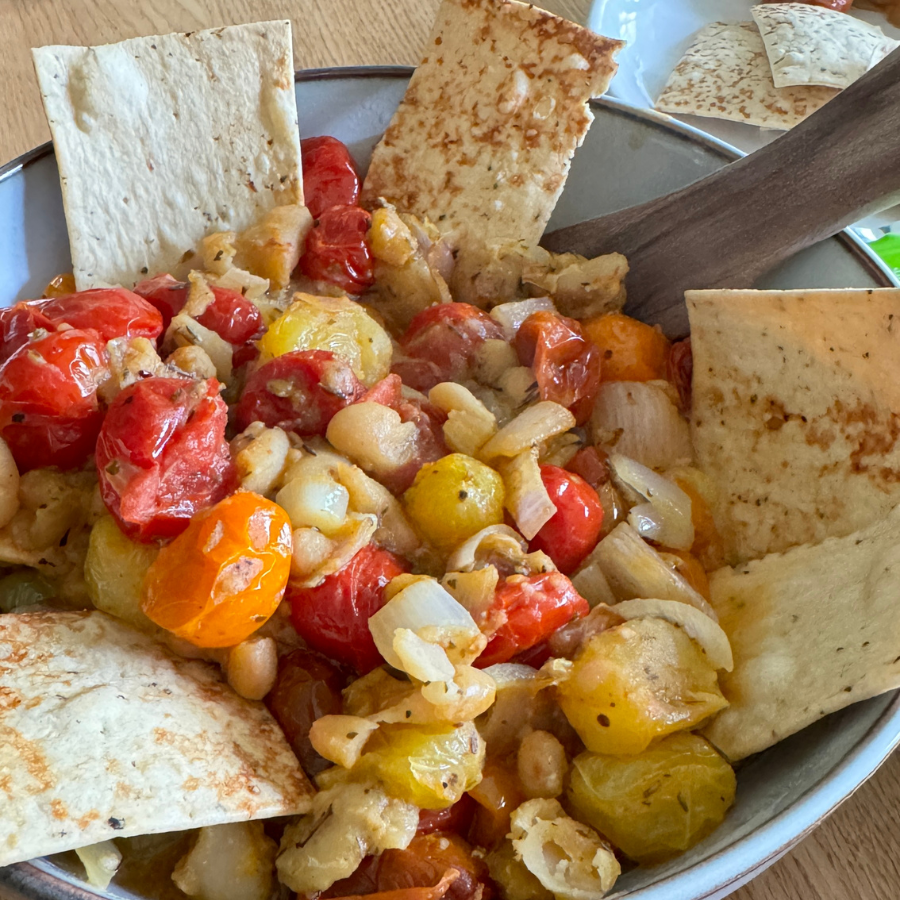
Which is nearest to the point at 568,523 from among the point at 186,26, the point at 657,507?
A: the point at 657,507

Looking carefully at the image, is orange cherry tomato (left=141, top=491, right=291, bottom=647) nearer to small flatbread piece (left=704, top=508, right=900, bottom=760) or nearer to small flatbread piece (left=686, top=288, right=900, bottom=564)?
small flatbread piece (left=704, top=508, right=900, bottom=760)

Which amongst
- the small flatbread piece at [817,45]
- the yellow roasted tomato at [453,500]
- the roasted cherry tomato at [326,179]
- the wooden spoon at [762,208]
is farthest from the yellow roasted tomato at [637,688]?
the small flatbread piece at [817,45]

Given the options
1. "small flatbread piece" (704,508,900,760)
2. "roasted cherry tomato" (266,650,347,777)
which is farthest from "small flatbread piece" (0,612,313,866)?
"small flatbread piece" (704,508,900,760)

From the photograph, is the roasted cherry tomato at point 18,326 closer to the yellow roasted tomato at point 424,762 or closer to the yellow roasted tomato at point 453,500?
the yellow roasted tomato at point 453,500

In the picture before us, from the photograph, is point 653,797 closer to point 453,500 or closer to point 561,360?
point 453,500

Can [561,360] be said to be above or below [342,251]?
below

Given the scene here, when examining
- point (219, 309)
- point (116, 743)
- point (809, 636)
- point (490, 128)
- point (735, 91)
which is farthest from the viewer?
point (735, 91)

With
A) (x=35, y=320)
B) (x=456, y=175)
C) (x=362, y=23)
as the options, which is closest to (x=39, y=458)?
(x=35, y=320)
